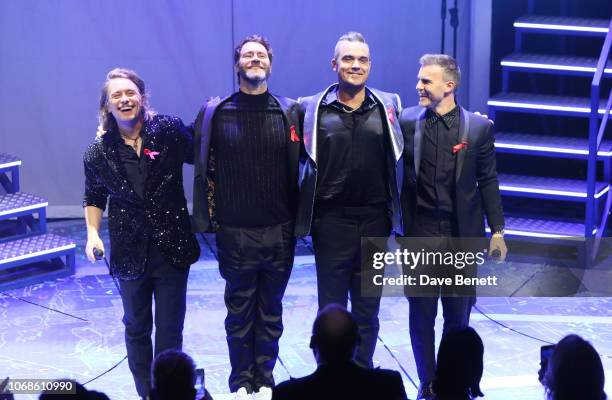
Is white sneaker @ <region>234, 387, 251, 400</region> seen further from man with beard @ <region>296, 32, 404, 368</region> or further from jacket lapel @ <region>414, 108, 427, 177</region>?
jacket lapel @ <region>414, 108, 427, 177</region>

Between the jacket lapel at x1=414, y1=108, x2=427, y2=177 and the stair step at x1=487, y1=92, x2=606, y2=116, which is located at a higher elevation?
the jacket lapel at x1=414, y1=108, x2=427, y2=177

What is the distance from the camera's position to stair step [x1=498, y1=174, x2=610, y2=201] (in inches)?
295

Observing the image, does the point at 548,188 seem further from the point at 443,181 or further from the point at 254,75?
the point at 254,75

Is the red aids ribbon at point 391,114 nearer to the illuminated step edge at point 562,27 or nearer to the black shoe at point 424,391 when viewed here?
the black shoe at point 424,391

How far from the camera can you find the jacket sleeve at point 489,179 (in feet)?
17.0

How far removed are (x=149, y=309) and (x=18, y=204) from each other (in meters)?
2.89

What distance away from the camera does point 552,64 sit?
7.74 meters

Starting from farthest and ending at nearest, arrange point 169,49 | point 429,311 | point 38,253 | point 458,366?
point 169,49 → point 38,253 → point 429,311 → point 458,366

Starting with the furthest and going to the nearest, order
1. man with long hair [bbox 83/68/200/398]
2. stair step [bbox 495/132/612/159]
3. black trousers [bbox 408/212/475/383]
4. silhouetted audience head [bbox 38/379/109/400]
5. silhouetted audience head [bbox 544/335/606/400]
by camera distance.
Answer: stair step [bbox 495/132/612/159]
black trousers [bbox 408/212/475/383]
man with long hair [bbox 83/68/200/398]
silhouetted audience head [bbox 544/335/606/400]
silhouetted audience head [bbox 38/379/109/400]

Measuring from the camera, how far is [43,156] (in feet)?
29.1

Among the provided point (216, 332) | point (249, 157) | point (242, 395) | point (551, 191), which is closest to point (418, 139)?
point (249, 157)

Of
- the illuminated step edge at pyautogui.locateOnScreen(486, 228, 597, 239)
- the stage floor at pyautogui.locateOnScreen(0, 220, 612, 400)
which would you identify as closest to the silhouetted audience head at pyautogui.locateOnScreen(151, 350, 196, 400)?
the stage floor at pyautogui.locateOnScreen(0, 220, 612, 400)

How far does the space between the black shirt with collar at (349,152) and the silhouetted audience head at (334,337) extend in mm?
1291

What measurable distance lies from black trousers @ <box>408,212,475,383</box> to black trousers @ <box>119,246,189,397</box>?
1088mm
